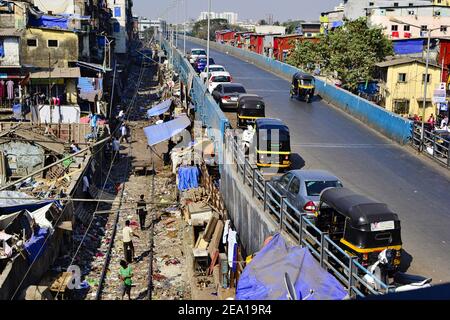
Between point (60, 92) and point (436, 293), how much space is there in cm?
3691

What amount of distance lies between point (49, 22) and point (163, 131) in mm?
17523

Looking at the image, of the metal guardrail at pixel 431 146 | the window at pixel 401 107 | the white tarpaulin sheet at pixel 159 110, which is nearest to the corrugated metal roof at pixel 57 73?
the white tarpaulin sheet at pixel 159 110

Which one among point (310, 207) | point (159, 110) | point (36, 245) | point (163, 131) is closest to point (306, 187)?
point (310, 207)

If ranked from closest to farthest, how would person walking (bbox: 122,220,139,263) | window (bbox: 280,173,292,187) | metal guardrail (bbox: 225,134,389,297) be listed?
metal guardrail (bbox: 225,134,389,297) < window (bbox: 280,173,292,187) < person walking (bbox: 122,220,139,263)

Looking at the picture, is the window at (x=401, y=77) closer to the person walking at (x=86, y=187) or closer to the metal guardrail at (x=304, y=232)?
the metal guardrail at (x=304, y=232)

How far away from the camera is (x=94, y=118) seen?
34656 millimetres

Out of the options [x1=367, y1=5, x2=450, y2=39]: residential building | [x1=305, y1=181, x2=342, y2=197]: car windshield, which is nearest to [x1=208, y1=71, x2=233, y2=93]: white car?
[x1=305, y1=181, x2=342, y2=197]: car windshield

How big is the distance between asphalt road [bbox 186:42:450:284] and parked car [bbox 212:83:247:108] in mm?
1870

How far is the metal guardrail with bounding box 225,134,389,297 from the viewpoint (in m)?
9.78

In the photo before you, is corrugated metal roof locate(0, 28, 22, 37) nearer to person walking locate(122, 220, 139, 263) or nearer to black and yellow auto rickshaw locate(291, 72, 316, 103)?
black and yellow auto rickshaw locate(291, 72, 316, 103)

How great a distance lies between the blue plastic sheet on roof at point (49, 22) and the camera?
41.2 metres

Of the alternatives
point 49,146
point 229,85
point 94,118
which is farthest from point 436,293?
point 94,118

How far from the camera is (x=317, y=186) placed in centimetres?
1456

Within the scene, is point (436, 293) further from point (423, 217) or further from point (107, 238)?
point (107, 238)
